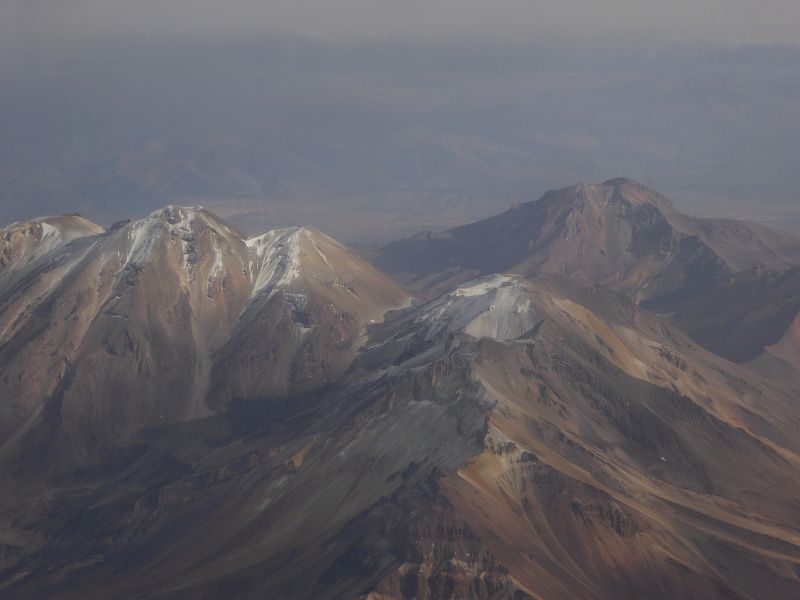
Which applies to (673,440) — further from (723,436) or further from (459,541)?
(459,541)

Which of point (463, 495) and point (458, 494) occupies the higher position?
point (458, 494)

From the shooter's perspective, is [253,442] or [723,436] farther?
[253,442]

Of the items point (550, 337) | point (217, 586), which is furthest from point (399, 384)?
point (217, 586)

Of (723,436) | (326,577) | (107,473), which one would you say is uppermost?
(326,577)

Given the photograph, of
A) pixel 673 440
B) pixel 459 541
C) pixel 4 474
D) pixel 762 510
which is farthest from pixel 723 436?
pixel 4 474

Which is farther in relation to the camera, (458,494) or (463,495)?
(463,495)

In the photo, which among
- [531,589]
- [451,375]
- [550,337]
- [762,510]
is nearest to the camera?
[531,589]

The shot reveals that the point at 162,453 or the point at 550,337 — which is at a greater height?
the point at 550,337

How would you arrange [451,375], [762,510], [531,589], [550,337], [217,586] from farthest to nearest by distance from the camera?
[550,337] → [451,375] → [762,510] → [217,586] → [531,589]

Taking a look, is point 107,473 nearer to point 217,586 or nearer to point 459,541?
point 217,586
